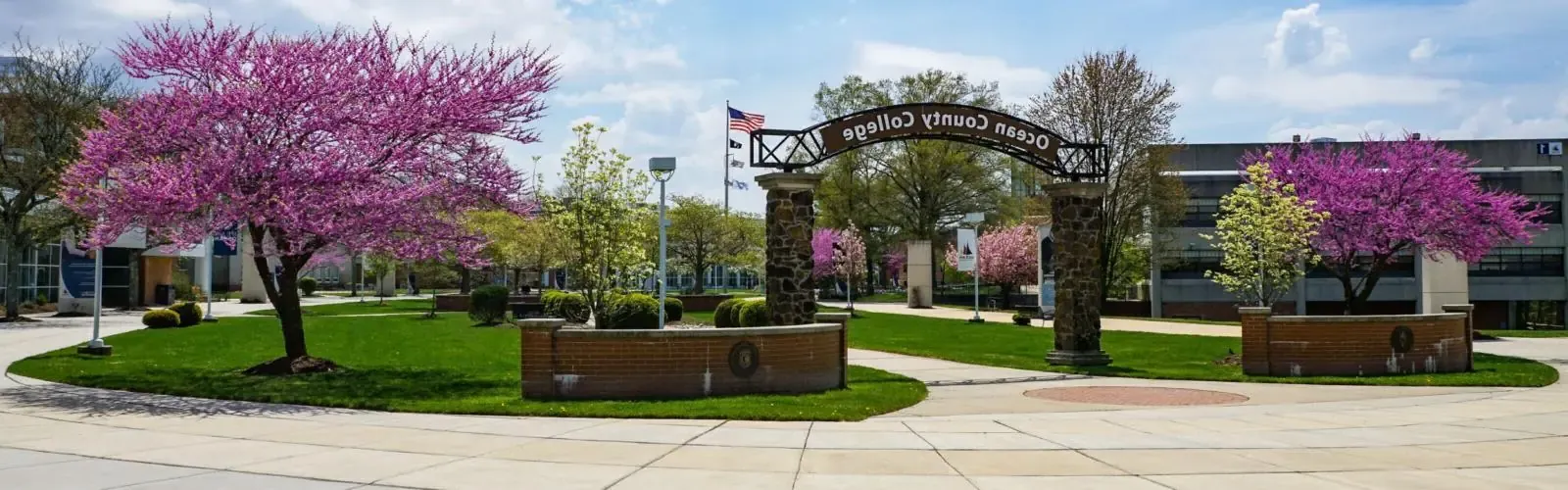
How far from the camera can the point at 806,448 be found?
9898mm

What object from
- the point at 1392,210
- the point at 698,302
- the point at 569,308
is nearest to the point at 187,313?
the point at 569,308

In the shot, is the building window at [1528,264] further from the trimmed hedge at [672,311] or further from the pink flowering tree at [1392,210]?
the trimmed hedge at [672,311]

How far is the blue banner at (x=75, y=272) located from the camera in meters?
44.0

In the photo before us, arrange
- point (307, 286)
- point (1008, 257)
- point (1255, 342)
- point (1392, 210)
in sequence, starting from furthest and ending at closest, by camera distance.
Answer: point (307, 286), point (1008, 257), point (1392, 210), point (1255, 342)

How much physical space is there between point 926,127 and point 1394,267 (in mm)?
45106

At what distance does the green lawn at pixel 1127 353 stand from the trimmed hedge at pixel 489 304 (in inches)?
484

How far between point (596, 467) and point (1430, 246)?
28582mm

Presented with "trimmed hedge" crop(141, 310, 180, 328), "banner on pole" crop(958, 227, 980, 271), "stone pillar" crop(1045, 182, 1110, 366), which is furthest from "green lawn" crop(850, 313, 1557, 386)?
"trimmed hedge" crop(141, 310, 180, 328)

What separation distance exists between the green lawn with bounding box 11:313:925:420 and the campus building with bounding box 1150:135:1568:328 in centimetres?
3872

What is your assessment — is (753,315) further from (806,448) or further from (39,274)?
(39,274)

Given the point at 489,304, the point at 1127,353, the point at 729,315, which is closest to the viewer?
the point at 1127,353

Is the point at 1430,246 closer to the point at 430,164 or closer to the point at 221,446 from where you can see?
the point at 430,164

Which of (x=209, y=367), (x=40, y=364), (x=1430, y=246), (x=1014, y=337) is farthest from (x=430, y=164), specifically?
(x=1430, y=246)

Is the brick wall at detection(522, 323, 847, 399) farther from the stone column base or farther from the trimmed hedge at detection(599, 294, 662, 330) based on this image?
the trimmed hedge at detection(599, 294, 662, 330)
